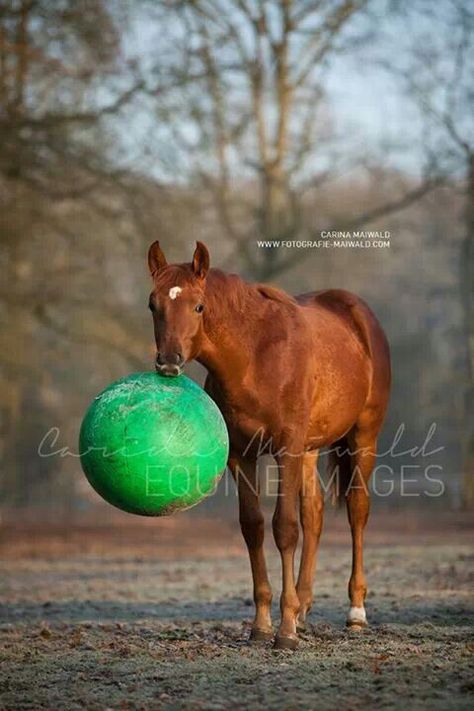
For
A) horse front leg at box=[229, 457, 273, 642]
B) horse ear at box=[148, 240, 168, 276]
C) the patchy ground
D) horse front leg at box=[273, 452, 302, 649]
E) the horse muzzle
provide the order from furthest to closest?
horse front leg at box=[229, 457, 273, 642] < horse front leg at box=[273, 452, 302, 649] < horse ear at box=[148, 240, 168, 276] < the horse muzzle < the patchy ground

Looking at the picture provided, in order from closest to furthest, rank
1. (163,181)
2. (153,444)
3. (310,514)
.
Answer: (153,444), (310,514), (163,181)

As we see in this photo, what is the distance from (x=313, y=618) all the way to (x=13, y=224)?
39.8 feet

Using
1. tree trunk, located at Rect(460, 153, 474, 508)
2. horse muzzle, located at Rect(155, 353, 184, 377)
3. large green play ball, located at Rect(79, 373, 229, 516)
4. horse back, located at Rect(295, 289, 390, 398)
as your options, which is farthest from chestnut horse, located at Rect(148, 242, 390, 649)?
tree trunk, located at Rect(460, 153, 474, 508)

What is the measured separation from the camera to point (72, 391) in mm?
32562

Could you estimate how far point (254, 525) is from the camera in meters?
7.82

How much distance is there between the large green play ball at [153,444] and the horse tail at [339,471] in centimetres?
255

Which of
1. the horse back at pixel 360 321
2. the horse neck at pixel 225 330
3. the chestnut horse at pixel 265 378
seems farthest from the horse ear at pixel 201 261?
the horse back at pixel 360 321

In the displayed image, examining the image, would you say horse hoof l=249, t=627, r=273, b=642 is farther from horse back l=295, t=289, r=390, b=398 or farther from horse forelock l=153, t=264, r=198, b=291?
horse back l=295, t=289, r=390, b=398

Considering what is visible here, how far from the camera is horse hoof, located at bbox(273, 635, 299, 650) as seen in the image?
279 inches

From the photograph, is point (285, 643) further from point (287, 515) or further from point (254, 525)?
point (254, 525)

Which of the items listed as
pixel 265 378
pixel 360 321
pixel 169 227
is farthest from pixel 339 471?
pixel 169 227

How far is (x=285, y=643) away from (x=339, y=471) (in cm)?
243

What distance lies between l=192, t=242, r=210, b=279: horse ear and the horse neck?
163 millimetres

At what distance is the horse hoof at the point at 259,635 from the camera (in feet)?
24.7
